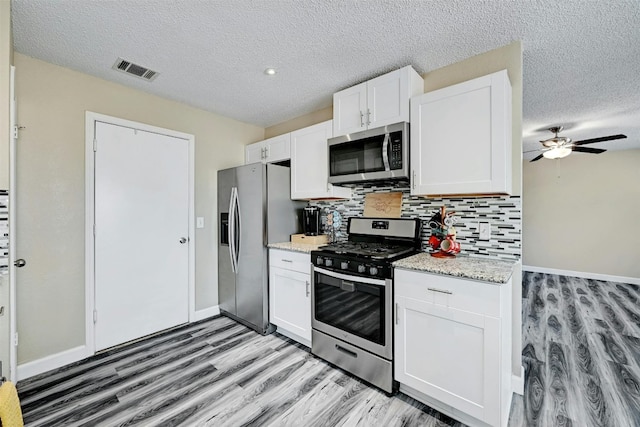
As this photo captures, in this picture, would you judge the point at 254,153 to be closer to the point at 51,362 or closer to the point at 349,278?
the point at 349,278

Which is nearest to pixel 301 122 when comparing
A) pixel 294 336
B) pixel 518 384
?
pixel 294 336

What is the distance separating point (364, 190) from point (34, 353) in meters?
3.05

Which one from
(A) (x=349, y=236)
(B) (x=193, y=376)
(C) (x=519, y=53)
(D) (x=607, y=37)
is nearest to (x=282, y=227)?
(A) (x=349, y=236)

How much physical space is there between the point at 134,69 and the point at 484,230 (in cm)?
308

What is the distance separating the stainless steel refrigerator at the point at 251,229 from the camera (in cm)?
284

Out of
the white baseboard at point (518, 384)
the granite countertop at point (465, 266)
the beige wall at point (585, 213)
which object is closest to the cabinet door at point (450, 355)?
the granite countertop at point (465, 266)

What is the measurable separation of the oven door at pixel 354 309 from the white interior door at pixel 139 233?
1.61 m

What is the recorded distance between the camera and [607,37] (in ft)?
6.12

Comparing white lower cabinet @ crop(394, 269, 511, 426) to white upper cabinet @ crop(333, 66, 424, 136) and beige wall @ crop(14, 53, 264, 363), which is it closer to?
white upper cabinet @ crop(333, 66, 424, 136)

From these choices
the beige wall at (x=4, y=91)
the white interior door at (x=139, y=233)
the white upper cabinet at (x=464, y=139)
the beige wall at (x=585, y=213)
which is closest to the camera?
the beige wall at (x=4, y=91)

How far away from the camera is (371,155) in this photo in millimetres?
2312

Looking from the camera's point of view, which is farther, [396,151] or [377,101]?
[377,101]

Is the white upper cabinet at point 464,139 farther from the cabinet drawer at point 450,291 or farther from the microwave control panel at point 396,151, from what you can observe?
the cabinet drawer at point 450,291

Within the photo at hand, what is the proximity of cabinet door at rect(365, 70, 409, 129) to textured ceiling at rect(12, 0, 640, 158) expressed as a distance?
4.4 inches
